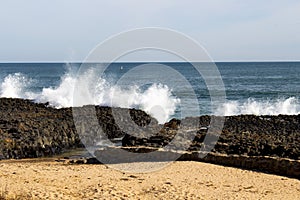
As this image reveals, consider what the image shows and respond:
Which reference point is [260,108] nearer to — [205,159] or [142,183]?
[205,159]

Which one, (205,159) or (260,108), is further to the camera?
(260,108)

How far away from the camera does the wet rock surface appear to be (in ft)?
56.1

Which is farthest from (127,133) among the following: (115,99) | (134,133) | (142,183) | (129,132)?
(115,99)

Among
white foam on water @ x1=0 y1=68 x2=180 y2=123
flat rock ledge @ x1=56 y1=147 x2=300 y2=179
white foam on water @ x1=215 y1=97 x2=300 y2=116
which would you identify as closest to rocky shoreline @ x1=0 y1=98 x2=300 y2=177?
flat rock ledge @ x1=56 y1=147 x2=300 y2=179

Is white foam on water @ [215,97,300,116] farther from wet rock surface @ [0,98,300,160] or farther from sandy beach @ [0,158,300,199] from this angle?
sandy beach @ [0,158,300,199]

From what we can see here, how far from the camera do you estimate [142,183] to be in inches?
523

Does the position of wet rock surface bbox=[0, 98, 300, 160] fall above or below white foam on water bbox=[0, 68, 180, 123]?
below

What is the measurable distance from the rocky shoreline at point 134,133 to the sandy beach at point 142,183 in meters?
1.88

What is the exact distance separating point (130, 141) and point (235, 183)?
21.5 feet

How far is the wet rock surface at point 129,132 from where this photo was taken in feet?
56.1

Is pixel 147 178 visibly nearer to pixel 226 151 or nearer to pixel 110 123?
pixel 226 151

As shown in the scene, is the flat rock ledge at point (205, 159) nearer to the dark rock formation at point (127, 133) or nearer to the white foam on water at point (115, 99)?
the dark rock formation at point (127, 133)

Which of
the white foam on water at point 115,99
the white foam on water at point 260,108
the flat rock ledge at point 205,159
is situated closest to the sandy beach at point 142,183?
the flat rock ledge at point 205,159

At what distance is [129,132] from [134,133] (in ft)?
5.41
